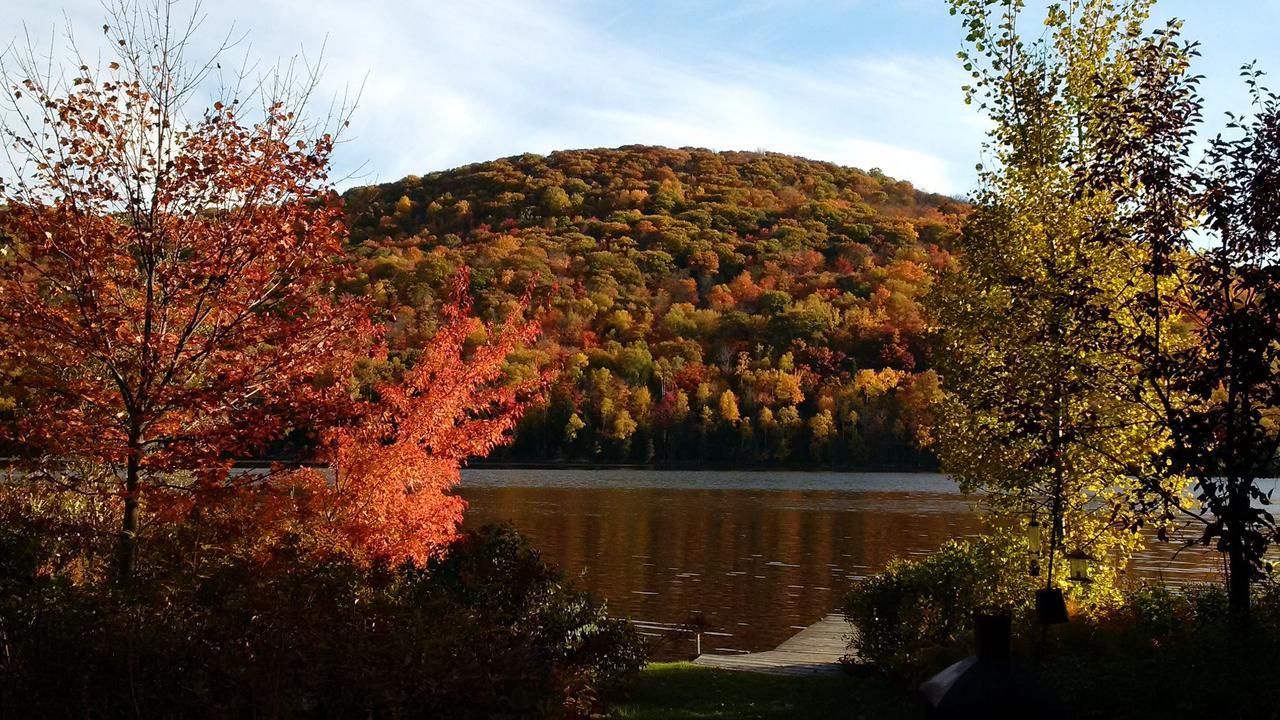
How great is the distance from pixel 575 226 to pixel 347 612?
425ft

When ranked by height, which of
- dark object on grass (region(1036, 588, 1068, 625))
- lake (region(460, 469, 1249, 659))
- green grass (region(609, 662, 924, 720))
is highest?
dark object on grass (region(1036, 588, 1068, 625))

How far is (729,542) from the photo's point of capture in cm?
3738

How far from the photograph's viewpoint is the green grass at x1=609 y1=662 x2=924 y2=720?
10.8 meters

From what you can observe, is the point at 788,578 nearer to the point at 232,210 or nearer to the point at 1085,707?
the point at 1085,707

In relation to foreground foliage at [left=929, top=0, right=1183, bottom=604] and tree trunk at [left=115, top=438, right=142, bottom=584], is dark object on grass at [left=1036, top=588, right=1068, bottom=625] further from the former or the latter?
tree trunk at [left=115, top=438, right=142, bottom=584]

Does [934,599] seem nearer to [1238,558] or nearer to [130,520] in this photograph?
[1238,558]

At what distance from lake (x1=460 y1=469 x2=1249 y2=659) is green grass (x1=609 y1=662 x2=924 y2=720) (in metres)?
2.08

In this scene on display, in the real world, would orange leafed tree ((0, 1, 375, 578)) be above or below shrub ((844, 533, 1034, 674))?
above

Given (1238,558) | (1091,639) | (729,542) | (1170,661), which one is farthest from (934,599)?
(729,542)

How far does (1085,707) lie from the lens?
943 cm

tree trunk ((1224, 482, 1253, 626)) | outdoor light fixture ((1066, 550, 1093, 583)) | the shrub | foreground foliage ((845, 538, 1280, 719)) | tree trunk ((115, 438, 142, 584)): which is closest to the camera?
foreground foliage ((845, 538, 1280, 719))

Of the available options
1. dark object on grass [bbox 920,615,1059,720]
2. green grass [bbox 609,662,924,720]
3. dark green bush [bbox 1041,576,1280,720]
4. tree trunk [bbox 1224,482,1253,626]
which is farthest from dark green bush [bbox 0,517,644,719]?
tree trunk [bbox 1224,482,1253,626]

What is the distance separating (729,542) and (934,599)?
2468cm

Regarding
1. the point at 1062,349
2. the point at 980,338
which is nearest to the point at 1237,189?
the point at 1062,349
